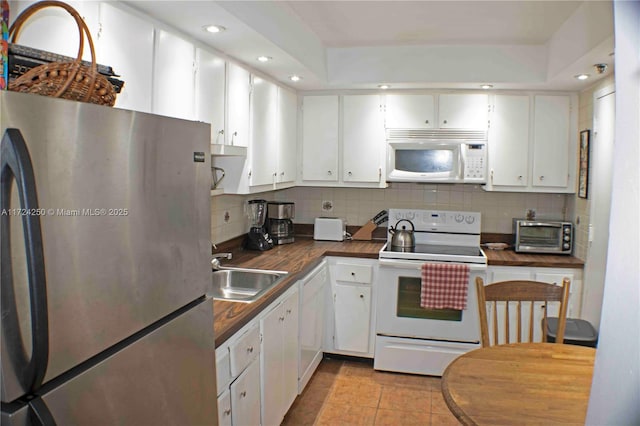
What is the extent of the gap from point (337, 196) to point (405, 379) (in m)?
1.71

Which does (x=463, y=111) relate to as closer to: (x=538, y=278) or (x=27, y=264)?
(x=538, y=278)

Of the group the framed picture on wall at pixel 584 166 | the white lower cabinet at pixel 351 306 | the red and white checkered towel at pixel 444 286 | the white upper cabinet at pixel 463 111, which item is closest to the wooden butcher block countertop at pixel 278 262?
the white lower cabinet at pixel 351 306

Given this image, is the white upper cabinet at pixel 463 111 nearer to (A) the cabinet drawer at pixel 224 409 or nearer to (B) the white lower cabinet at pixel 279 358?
(B) the white lower cabinet at pixel 279 358

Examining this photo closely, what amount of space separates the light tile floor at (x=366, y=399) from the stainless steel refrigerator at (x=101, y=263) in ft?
5.76

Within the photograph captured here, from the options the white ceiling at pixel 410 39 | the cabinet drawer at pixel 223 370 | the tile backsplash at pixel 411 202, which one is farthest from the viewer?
the tile backsplash at pixel 411 202

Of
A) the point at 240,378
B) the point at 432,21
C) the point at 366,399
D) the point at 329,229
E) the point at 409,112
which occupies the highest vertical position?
the point at 432,21

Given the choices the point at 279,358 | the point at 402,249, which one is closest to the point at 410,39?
the point at 402,249

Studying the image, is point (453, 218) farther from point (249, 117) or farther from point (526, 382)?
point (526, 382)

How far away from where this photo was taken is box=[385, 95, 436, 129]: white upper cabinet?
13.3 ft

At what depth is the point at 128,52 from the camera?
6.30ft

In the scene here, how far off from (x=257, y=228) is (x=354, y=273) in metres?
0.84

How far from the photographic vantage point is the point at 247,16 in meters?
2.35

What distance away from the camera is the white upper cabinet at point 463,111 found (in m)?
3.99

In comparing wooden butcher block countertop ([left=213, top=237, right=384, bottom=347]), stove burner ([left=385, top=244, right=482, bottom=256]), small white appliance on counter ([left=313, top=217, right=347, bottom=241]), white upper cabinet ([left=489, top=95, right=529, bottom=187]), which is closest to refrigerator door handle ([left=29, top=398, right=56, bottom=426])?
wooden butcher block countertop ([left=213, top=237, right=384, bottom=347])
